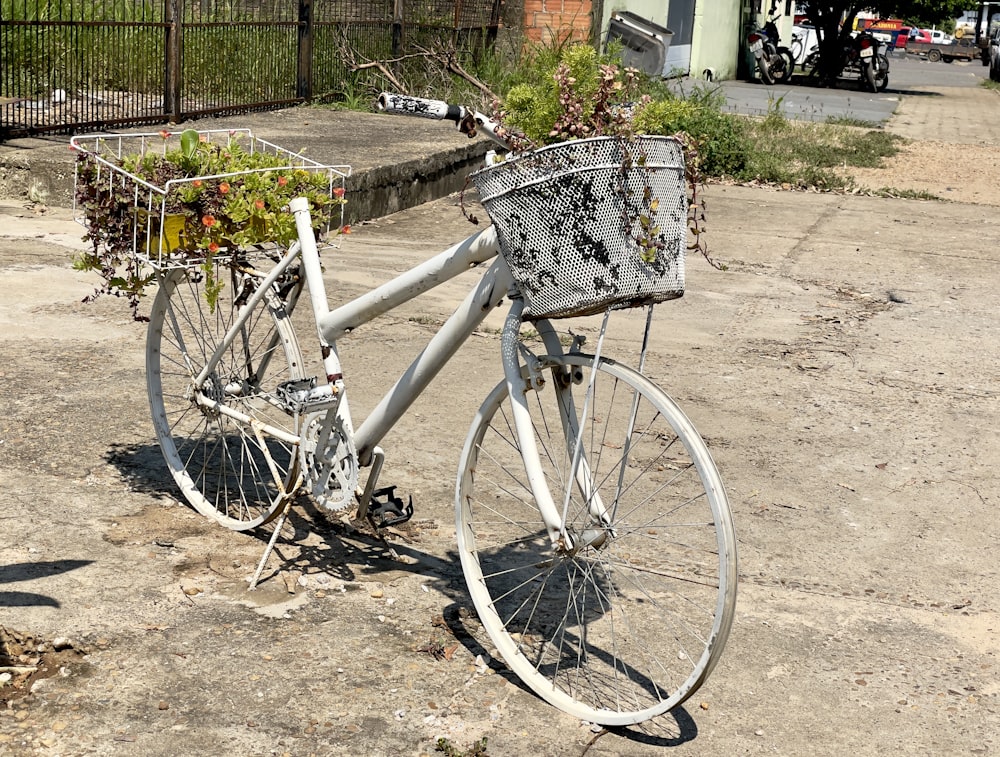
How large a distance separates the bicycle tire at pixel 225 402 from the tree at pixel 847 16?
81.9 ft

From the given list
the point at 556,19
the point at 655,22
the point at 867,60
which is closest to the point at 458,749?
the point at 556,19

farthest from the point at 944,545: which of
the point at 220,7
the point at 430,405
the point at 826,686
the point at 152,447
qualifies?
the point at 220,7

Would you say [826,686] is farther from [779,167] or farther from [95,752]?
[779,167]

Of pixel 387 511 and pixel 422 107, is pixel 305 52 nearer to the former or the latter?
pixel 387 511

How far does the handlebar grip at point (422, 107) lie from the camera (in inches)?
115

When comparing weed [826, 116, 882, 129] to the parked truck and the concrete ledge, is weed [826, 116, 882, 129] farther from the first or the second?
the parked truck

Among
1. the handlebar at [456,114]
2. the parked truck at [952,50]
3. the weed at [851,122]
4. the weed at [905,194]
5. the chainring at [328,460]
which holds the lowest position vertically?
→ the chainring at [328,460]

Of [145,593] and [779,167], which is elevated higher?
[779,167]

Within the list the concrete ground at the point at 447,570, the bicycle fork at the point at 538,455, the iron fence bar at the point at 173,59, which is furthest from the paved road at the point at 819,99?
the bicycle fork at the point at 538,455

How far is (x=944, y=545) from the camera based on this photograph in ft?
13.5

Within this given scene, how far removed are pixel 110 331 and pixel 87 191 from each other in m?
2.22

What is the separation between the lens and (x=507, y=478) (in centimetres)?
437

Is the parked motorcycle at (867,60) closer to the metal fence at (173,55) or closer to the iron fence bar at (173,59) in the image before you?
the metal fence at (173,55)

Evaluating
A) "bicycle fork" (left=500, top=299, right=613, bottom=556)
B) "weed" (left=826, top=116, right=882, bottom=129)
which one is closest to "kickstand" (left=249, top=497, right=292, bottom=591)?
"bicycle fork" (left=500, top=299, right=613, bottom=556)
